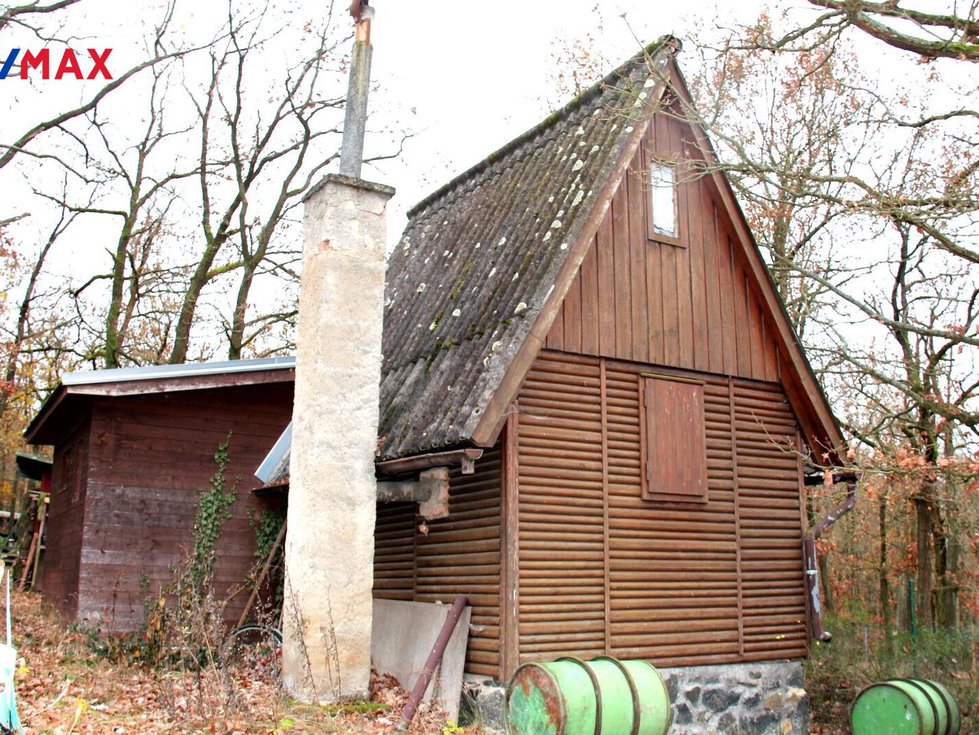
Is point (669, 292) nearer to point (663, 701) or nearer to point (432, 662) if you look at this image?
point (663, 701)

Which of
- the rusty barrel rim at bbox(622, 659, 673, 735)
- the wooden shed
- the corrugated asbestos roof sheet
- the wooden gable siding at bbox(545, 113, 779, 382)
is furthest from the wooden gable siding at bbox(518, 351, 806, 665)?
the wooden shed

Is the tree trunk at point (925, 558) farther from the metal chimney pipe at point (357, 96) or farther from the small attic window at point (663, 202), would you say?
the metal chimney pipe at point (357, 96)

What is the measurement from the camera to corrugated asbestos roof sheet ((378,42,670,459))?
988 centimetres

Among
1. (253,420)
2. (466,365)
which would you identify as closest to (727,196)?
(466,365)

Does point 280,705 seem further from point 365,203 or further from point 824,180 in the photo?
point 824,180

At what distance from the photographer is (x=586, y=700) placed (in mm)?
7879

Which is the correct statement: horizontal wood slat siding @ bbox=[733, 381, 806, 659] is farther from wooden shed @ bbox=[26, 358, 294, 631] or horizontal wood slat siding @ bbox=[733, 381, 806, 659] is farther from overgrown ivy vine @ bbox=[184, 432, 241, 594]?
overgrown ivy vine @ bbox=[184, 432, 241, 594]

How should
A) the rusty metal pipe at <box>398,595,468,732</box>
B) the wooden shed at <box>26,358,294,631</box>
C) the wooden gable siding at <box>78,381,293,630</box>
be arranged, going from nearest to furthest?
the rusty metal pipe at <box>398,595,468,732</box> → the wooden shed at <box>26,358,294,631</box> → the wooden gable siding at <box>78,381,293,630</box>

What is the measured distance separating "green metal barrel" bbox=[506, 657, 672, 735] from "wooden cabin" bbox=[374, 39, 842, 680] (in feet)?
3.68

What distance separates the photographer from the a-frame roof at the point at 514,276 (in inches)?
383

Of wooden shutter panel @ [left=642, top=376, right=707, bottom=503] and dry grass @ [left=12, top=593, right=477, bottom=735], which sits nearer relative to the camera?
dry grass @ [left=12, top=593, right=477, bottom=735]

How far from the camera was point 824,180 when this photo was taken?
11.1 meters

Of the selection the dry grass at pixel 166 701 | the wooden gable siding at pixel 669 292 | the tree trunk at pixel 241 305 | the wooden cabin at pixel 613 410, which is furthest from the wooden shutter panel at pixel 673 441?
the tree trunk at pixel 241 305

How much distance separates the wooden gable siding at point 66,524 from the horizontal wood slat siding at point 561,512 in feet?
23.1
